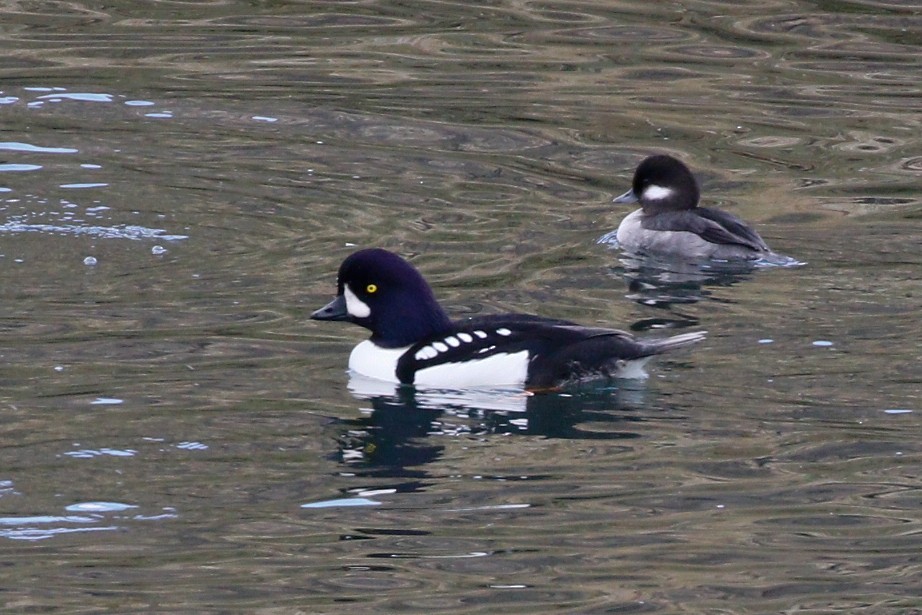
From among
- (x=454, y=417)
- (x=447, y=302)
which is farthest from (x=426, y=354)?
(x=447, y=302)

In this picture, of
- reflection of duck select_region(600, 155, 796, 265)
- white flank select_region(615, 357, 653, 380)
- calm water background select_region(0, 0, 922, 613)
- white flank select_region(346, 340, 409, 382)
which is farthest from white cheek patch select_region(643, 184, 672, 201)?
white flank select_region(346, 340, 409, 382)

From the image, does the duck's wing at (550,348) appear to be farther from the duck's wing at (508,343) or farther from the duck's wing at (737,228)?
→ the duck's wing at (737,228)

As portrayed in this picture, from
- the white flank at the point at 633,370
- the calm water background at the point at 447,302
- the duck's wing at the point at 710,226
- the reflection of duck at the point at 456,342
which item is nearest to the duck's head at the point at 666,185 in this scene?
the duck's wing at the point at 710,226

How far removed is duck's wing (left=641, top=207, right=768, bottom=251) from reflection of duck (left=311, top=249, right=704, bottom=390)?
8.15ft

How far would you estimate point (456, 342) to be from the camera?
8.50m

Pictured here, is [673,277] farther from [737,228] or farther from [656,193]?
[656,193]

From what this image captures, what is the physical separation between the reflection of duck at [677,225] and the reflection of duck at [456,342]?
247 centimetres

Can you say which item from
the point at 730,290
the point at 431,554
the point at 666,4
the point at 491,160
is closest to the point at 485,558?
the point at 431,554

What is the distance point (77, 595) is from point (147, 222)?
240 inches

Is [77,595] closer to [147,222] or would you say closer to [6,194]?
[147,222]

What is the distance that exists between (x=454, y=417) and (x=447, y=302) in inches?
79.2

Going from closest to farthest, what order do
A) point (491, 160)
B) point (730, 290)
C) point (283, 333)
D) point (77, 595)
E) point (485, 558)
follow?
1. point (77, 595)
2. point (485, 558)
3. point (283, 333)
4. point (730, 290)
5. point (491, 160)

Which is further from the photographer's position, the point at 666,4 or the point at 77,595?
the point at 666,4

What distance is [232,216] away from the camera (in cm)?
1186
